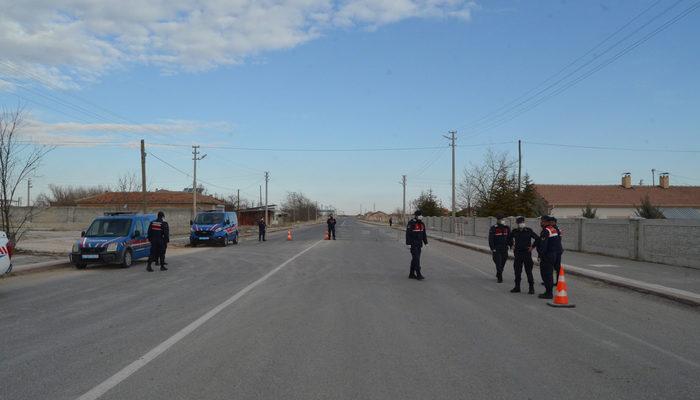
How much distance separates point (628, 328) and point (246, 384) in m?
5.88

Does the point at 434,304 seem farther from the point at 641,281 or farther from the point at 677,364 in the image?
the point at 641,281

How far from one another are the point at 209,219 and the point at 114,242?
13.5 meters

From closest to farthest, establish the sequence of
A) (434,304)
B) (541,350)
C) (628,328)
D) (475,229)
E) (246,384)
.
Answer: (246,384), (541,350), (628,328), (434,304), (475,229)

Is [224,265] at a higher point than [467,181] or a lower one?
lower

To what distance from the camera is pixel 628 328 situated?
8305 mm

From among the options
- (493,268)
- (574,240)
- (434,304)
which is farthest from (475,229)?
(434,304)

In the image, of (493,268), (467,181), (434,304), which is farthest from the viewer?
(467,181)

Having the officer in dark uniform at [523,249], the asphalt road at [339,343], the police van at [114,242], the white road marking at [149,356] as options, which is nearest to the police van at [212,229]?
the police van at [114,242]

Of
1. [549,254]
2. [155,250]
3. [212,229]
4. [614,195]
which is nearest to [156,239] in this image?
[155,250]

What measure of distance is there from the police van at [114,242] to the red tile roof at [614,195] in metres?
53.4

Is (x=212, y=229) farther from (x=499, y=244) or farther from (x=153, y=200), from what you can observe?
(x=153, y=200)

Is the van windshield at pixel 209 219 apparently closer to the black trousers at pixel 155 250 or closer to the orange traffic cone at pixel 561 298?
the black trousers at pixel 155 250

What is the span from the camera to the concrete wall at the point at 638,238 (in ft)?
55.0

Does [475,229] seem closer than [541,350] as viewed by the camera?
No
